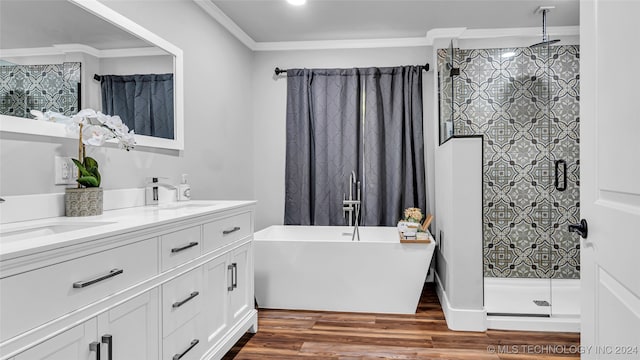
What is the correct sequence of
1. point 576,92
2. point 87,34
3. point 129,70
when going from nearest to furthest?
point 87,34, point 129,70, point 576,92

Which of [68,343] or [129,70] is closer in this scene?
[68,343]

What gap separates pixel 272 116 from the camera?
436 centimetres

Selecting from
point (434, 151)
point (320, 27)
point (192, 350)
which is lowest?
point (192, 350)

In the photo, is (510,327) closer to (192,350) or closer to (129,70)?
(192,350)

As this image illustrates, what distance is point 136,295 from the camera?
1.47 m

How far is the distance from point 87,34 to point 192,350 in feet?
5.22

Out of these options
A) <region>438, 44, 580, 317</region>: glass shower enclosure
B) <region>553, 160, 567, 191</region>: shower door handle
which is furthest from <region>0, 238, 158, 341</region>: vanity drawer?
<region>553, 160, 567, 191</region>: shower door handle

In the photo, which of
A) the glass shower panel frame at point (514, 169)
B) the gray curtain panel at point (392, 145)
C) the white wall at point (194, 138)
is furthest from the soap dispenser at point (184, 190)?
the glass shower panel frame at point (514, 169)

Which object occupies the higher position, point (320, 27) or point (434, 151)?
point (320, 27)

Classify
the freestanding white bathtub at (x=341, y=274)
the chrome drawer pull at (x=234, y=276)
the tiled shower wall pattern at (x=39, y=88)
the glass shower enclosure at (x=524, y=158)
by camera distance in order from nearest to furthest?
the tiled shower wall pattern at (x=39, y=88) → the chrome drawer pull at (x=234, y=276) → the freestanding white bathtub at (x=341, y=274) → the glass shower enclosure at (x=524, y=158)

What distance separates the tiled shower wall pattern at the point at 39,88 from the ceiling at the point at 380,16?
170cm

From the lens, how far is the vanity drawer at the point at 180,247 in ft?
5.47

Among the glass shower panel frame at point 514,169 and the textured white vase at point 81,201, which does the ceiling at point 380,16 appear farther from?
the textured white vase at point 81,201

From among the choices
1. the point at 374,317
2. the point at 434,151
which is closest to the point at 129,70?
the point at 374,317
